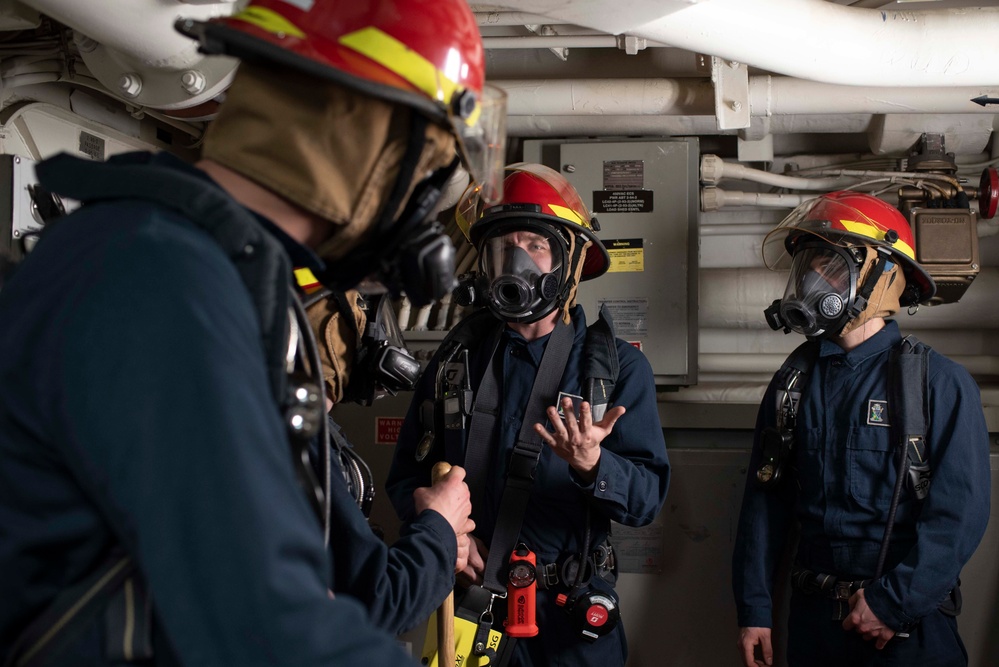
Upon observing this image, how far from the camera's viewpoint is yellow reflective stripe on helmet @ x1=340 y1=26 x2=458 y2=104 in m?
1.09

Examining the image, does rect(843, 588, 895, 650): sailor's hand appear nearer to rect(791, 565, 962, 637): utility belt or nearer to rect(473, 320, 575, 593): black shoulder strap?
rect(791, 565, 962, 637): utility belt

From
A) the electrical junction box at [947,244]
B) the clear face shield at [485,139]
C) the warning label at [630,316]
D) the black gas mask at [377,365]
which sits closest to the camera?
the clear face shield at [485,139]

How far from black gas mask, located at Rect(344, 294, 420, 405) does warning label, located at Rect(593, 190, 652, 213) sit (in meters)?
1.64

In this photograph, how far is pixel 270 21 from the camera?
1.09 meters

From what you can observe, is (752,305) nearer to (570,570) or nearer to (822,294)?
(822,294)

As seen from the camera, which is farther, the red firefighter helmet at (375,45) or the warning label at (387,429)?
the warning label at (387,429)

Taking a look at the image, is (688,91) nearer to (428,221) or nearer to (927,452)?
(927,452)

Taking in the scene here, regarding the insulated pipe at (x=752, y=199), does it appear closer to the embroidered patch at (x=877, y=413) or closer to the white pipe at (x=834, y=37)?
the white pipe at (x=834, y=37)

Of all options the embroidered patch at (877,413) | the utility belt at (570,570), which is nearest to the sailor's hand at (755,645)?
the utility belt at (570,570)

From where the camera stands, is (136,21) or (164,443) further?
(136,21)

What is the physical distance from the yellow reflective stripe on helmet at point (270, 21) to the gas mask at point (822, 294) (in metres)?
2.31

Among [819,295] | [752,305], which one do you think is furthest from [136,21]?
[752,305]

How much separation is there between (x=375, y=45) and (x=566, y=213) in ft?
5.82

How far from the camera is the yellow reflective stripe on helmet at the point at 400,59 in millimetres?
1089
